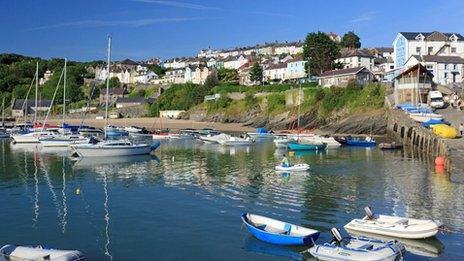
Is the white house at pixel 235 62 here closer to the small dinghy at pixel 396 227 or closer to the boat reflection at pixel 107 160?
the boat reflection at pixel 107 160

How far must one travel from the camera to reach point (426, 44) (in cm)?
8875

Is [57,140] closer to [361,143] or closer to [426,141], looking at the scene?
[361,143]

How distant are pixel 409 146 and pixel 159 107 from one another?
7414 centimetres

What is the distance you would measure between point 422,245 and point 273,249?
5.43 m

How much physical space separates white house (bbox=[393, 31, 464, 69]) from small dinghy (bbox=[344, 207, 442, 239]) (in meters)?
73.7

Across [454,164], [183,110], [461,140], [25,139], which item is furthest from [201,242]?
[183,110]

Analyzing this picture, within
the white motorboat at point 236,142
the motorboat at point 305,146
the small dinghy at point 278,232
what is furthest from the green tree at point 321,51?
the small dinghy at point 278,232

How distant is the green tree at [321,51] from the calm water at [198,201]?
58.9 meters

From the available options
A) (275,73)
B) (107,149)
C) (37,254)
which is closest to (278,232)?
(37,254)

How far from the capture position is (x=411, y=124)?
2192 inches

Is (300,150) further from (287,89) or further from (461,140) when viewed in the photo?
(287,89)

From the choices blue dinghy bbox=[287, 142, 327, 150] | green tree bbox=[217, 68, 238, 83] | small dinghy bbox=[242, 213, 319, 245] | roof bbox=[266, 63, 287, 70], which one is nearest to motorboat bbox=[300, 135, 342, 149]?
blue dinghy bbox=[287, 142, 327, 150]

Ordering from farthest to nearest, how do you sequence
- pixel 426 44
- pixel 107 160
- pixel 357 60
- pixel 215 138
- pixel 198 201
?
pixel 357 60, pixel 426 44, pixel 215 138, pixel 107 160, pixel 198 201

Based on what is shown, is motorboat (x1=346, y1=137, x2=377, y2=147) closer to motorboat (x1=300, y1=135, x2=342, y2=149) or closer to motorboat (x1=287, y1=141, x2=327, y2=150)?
motorboat (x1=300, y1=135, x2=342, y2=149)
